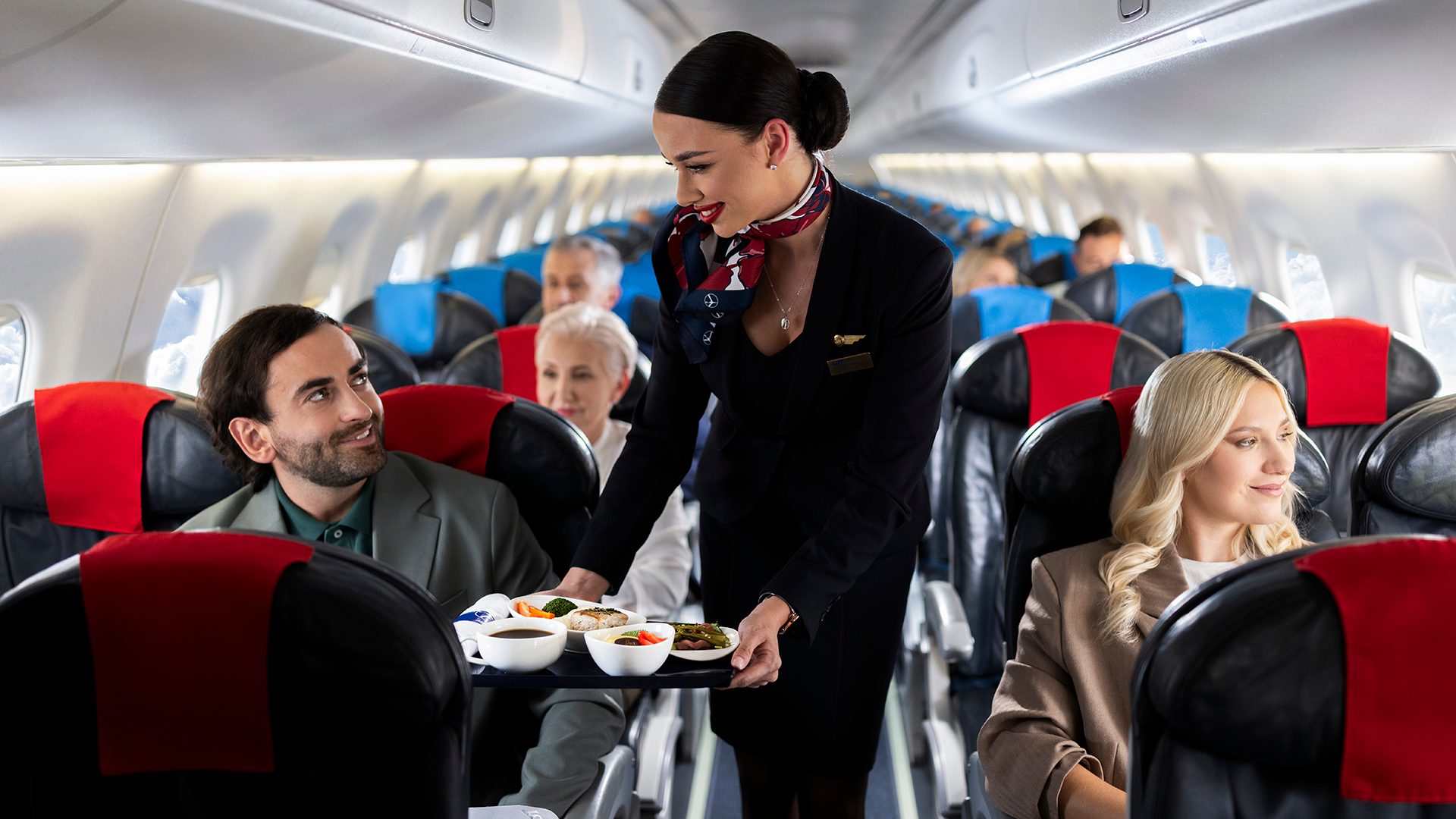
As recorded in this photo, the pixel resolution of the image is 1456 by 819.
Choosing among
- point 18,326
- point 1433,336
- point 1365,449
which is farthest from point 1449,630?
A: point 1433,336

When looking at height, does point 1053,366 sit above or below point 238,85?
below

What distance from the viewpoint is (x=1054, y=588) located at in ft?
6.47

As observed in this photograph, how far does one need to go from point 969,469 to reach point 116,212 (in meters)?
3.18

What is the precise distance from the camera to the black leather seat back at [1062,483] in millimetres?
2127

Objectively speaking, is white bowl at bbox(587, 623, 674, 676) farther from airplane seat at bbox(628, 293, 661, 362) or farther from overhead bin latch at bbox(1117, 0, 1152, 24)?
airplane seat at bbox(628, 293, 661, 362)

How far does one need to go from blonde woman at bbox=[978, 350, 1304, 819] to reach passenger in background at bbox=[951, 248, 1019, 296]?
387 cm

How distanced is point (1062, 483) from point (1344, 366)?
139 cm

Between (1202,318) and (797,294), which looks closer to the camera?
(797,294)

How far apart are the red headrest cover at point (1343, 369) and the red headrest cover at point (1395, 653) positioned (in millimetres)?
2125

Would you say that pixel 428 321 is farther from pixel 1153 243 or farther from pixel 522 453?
pixel 1153 243

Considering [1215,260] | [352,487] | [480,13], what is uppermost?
[480,13]

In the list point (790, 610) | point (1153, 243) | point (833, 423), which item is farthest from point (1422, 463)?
point (1153, 243)

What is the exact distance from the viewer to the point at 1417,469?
7.79 feet

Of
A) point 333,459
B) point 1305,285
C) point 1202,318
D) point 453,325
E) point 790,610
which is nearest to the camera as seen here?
point 790,610
